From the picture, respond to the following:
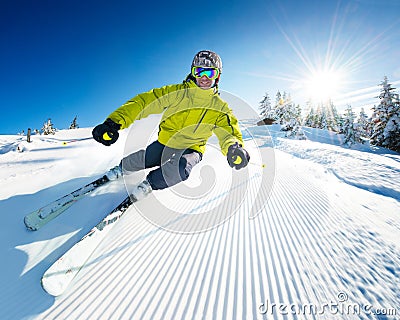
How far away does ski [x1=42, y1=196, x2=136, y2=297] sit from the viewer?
1.29m

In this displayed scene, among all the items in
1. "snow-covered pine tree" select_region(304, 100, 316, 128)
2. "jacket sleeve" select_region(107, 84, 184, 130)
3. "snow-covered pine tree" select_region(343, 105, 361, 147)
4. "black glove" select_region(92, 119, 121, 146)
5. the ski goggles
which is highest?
the ski goggles

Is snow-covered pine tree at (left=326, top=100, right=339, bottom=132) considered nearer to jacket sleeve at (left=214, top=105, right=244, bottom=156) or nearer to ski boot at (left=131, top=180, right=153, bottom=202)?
jacket sleeve at (left=214, top=105, right=244, bottom=156)

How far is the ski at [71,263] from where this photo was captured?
1290mm

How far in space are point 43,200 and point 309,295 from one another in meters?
3.27

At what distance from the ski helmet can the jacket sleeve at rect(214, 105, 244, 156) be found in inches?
28.4

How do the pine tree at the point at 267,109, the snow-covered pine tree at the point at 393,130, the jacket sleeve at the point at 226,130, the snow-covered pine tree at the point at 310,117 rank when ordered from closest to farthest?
the jacket sleeve at the point at 226,130, the snow-covered pine tree at the point at 393,130, the pine tree at the point at 267,109, the snow-covered pine tree at the point at 310,117

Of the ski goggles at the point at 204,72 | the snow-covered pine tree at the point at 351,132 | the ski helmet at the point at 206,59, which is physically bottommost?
the snow-covered pine tree at the point at 351,132

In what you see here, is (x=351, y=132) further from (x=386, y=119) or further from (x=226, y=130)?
(x=226, y=130)

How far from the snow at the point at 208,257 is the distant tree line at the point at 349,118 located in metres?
24.4

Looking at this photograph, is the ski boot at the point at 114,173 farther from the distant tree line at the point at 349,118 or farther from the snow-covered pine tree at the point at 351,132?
the snow-covered pine tree at the point at 351,132

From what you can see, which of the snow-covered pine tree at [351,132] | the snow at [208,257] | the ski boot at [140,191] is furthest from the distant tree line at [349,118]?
the ski boot at [140,191]

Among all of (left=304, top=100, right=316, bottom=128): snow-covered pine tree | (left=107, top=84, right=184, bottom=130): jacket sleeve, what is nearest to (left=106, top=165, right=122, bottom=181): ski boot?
(left=107, top=84, right=184, bottom=130): jacket sleeve

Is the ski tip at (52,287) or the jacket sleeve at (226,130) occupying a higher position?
the jacket sleeve at (226,130)

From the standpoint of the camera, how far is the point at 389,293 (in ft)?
4.35
